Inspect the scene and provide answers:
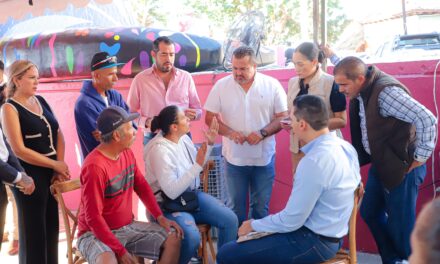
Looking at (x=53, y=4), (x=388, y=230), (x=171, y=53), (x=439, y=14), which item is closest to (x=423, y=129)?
(x=388, y=230)

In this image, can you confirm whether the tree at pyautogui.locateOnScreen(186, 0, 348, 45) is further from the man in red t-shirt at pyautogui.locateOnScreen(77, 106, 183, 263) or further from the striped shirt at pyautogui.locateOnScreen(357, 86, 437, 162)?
the man in red t-shirt at pyautogui.locateOnScreen(77, 106, 183, 263)

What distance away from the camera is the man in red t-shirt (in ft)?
8.84

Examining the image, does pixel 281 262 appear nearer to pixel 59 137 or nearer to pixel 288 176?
pixel 59 137

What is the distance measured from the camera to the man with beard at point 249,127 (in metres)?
3.80

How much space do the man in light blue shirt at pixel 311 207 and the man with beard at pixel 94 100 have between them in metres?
1.37

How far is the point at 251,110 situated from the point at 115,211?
4.56ft

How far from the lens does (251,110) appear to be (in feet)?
12.6

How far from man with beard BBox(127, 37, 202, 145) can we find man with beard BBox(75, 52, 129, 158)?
524mm

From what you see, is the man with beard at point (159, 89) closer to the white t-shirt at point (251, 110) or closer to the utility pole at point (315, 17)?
the white t-shirt at point (251, 110)

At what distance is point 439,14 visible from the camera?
2359cm

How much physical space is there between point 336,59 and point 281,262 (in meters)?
1.96

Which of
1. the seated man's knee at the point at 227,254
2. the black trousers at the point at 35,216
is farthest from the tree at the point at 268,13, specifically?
the seated man's knee at the point at 227,254

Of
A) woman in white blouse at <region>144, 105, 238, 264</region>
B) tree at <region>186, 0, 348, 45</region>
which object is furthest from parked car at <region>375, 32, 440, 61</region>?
tree at <region>186, 0, 348, 45</region>

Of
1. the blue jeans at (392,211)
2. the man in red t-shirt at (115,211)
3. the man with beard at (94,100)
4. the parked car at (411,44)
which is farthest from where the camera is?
the parked car at (411,44)
